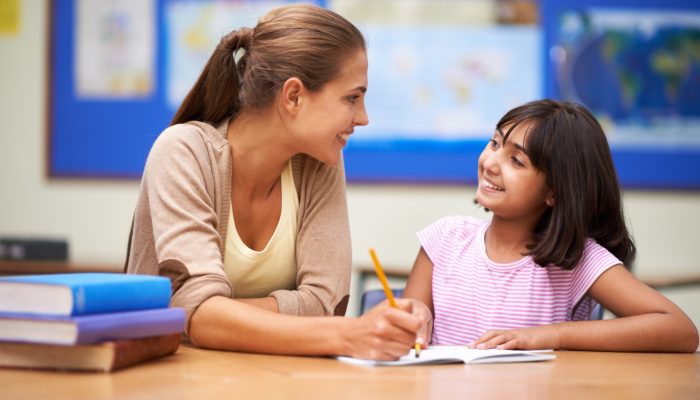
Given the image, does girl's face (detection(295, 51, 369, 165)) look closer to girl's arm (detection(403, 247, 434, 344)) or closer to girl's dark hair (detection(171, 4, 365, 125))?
girl's dark hair (detection(171, 4, 365, 125))

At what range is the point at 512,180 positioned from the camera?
68.7 inches

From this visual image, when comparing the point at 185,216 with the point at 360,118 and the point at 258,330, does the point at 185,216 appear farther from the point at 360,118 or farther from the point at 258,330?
the point at 360,118

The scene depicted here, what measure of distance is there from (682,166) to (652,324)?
7.51ft

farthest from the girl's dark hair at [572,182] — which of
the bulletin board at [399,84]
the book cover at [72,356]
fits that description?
the bulletin board at [399,84]

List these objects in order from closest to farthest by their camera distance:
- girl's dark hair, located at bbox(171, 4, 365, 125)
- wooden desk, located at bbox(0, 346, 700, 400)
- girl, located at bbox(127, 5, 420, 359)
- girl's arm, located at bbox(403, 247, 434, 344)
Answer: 1. wooden desk, located at bbox(0, 346, 700, 400)
2. girl, located at bbox(127, 5, 420, 359)
3. girl's dark hair, located at bbox(171, 4, 365, 125)
4. girl's arm, located at bbox(403, 247, 434, 344)

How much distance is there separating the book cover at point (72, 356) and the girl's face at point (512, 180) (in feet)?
2.84

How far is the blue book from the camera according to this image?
107 cm

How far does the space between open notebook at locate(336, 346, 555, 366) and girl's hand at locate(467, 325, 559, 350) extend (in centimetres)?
6

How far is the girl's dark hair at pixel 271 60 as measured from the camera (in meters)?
1.65

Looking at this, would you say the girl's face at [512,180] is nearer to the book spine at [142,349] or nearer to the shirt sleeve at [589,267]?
the shirt sleeve at [589,267]

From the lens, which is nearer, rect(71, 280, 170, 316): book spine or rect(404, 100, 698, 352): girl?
rect(71, 280, 170, 316): book spine

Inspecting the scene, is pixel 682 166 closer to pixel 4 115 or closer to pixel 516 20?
pixel 516 20

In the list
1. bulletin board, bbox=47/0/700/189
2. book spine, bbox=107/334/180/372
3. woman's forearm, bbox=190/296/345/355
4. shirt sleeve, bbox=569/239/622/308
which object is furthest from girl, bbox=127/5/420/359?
bulletin board, bbox=47/0/700/189

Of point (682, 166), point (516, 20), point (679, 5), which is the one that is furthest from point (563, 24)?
point (682, 166)
